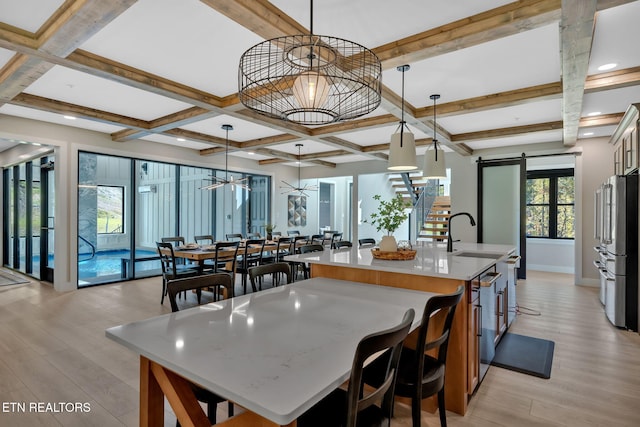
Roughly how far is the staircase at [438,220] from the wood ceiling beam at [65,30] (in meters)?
7.31

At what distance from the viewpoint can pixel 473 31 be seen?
2365mm

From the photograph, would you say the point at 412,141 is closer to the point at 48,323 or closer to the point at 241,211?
the point at 48,323

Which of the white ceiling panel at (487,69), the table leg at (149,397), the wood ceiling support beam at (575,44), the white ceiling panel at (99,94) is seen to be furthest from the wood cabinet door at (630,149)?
the white ceiling panel at (99,94)

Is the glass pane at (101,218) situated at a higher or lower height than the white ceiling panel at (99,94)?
lower

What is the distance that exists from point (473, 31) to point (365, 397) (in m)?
2.40

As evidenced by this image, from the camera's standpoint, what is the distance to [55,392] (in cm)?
239

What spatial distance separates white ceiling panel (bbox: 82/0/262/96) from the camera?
2.36m

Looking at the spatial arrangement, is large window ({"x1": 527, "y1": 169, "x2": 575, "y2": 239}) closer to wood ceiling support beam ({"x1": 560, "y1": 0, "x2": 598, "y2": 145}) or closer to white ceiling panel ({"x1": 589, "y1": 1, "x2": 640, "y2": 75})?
wood ceiling support beam ({"x1": 560, "y1": 0, "x2": 598, "y2": 145})

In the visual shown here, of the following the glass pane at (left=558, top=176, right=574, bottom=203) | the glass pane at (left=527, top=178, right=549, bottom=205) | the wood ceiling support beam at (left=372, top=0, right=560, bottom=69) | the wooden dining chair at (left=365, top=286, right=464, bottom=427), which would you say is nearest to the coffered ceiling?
the wood ceiling support beam at (left=372, top=0, right=560, bottom=69)

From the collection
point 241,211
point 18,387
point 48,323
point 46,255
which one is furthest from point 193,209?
point 18,387

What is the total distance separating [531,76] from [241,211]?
6783mm

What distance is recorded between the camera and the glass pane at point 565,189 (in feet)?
24.9

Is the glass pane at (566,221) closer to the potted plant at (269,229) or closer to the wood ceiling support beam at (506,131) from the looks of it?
the wood ceiling support beam at (506,131)

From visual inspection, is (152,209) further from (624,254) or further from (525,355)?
(624,254)
